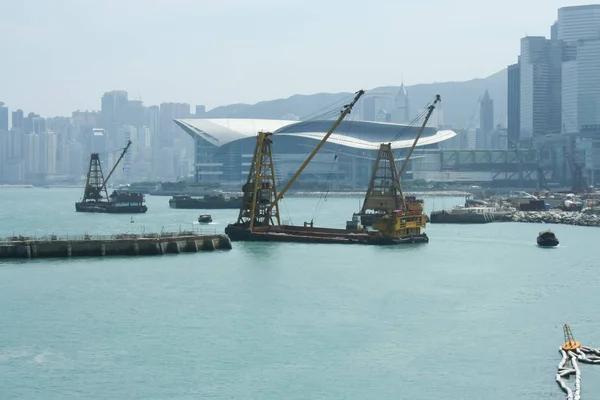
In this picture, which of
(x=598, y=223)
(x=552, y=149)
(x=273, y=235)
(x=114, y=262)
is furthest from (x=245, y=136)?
(x=114, y=262)

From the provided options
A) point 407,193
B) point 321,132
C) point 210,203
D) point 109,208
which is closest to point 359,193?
point 407,193

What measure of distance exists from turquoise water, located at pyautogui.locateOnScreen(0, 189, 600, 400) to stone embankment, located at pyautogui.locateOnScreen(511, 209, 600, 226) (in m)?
30.0

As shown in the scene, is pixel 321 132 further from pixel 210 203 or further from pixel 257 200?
pixel 257 200

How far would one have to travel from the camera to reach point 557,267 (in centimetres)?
4438

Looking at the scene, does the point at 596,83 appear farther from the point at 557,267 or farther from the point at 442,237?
the point at 557,267

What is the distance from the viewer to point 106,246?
45.7 meters

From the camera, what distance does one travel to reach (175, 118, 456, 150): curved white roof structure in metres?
162

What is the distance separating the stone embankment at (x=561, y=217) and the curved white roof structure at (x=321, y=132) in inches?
3030

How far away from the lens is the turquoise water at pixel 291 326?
2298cm

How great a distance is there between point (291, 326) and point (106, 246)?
18.5 metres

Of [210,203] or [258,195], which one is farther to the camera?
[210,203]

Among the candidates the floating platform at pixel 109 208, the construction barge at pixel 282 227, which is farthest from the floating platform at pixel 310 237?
the floating platform at pixel 109 208

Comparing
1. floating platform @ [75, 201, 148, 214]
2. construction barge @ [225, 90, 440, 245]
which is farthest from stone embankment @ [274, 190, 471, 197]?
construction barge @ [225, 90, 440, 245]

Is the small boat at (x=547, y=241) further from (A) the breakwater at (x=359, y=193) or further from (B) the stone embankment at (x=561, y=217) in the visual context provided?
(A) the breakwater at (x=359, y=193)
